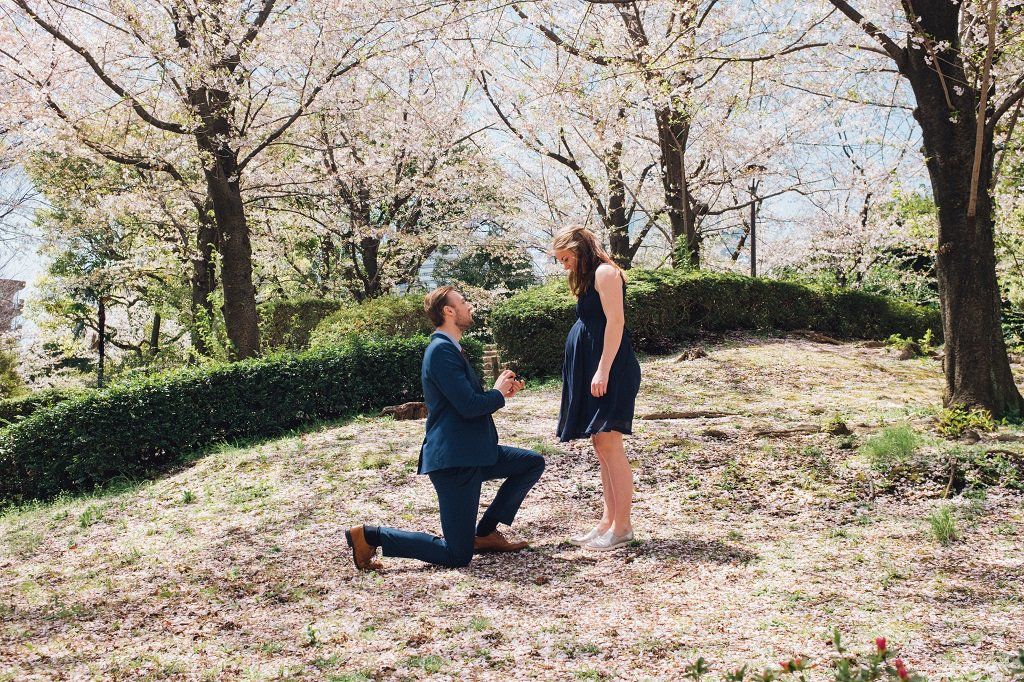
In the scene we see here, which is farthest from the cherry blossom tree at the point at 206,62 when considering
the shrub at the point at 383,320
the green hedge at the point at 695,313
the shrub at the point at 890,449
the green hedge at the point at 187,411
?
the shrub at the point at 890,449

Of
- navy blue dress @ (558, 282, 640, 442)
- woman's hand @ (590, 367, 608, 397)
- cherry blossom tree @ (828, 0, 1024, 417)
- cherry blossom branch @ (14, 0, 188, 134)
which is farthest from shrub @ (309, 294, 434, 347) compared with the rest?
woman's hand @ (590, 367, 608, 397)

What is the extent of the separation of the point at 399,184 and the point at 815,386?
1202 cm

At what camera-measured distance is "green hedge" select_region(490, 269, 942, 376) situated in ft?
37.1

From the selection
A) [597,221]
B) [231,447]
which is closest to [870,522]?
[231,447]

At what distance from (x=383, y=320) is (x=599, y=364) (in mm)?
9585

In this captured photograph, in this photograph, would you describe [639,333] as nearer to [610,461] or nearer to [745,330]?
[745,330]

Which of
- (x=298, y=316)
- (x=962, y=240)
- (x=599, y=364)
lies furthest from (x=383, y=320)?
(x=599, y=364)

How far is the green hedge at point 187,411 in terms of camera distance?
7.97 m

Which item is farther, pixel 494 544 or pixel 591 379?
pixel 494 544

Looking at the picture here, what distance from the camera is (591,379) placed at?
4.17m

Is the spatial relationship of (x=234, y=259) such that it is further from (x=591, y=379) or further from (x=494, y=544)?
(x=591, y=379)

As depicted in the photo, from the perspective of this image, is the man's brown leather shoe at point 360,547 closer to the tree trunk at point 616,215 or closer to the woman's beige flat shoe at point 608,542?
the woman's beige flat shoe at point 608,542

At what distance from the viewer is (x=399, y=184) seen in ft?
61.4

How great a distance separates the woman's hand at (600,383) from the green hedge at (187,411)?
5.90m
